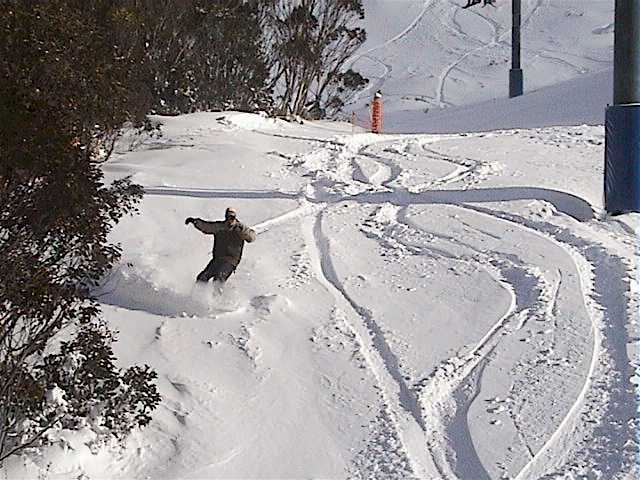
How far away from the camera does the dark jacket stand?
8016mm

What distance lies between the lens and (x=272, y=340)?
23.6ft

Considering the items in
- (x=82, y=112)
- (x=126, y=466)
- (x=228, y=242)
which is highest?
(x=82, y=112)

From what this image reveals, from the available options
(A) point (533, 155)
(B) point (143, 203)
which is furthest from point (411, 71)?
(B) point (143, 203)

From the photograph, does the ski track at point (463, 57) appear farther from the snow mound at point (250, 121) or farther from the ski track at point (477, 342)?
the ski track at point (477, 342)

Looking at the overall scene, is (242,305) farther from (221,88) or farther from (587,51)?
(587,51)

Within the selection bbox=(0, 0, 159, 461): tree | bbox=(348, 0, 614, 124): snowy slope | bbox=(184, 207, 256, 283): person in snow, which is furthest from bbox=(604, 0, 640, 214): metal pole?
bbox=(348, 0, 614, 124): snowy slope

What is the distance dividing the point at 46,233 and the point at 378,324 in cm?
305

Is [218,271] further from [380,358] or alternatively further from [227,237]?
[380,358]

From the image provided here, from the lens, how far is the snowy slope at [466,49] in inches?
1426

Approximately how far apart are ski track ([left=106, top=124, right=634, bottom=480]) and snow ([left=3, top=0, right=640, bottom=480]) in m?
0.02

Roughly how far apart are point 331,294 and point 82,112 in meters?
3.14

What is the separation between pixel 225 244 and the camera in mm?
8039

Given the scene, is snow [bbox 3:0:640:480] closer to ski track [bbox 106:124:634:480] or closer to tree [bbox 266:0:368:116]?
ski track [bbox 106:124:634:480]

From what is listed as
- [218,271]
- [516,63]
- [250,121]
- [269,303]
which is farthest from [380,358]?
[516,63]
